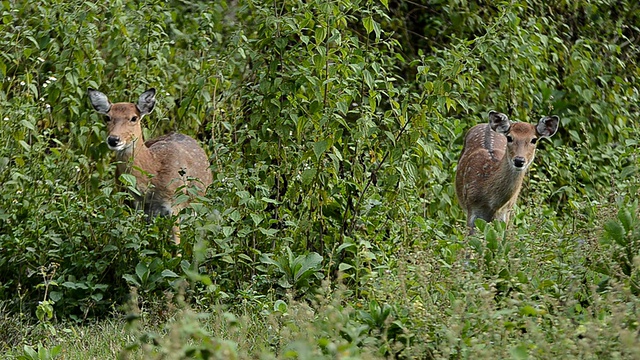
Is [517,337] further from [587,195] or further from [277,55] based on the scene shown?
[587,195]

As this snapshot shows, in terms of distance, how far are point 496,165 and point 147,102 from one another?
9.19 ft

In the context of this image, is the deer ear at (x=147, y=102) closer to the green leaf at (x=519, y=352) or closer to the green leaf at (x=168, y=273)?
the green leaf at (x=168, y=273)

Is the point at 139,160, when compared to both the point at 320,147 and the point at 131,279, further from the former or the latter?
the point at 320,147

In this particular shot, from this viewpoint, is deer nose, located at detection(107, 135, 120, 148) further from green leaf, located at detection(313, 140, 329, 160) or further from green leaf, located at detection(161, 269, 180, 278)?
green leaf, located at detection(313, 140, 329, 160)

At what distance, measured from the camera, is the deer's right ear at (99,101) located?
26.6 ft

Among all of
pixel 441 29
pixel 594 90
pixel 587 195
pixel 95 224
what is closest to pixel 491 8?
pixel 441 29

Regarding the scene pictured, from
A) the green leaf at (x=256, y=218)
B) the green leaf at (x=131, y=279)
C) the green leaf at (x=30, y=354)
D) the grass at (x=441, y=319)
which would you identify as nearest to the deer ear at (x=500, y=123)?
the grass at (x=441, y=319)

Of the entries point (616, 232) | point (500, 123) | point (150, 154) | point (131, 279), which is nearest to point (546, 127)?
point (500, 123)

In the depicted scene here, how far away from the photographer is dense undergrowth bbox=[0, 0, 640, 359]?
15.5ft

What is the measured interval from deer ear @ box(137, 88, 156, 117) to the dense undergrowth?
0.20 meters

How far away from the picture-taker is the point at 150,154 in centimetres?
904

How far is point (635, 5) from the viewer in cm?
1078

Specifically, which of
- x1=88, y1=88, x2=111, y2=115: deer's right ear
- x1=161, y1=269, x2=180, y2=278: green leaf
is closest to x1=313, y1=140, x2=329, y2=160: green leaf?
x1=161, y1=269, x2=180, y2=278: green leaf

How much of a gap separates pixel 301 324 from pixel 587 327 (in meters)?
1.18
